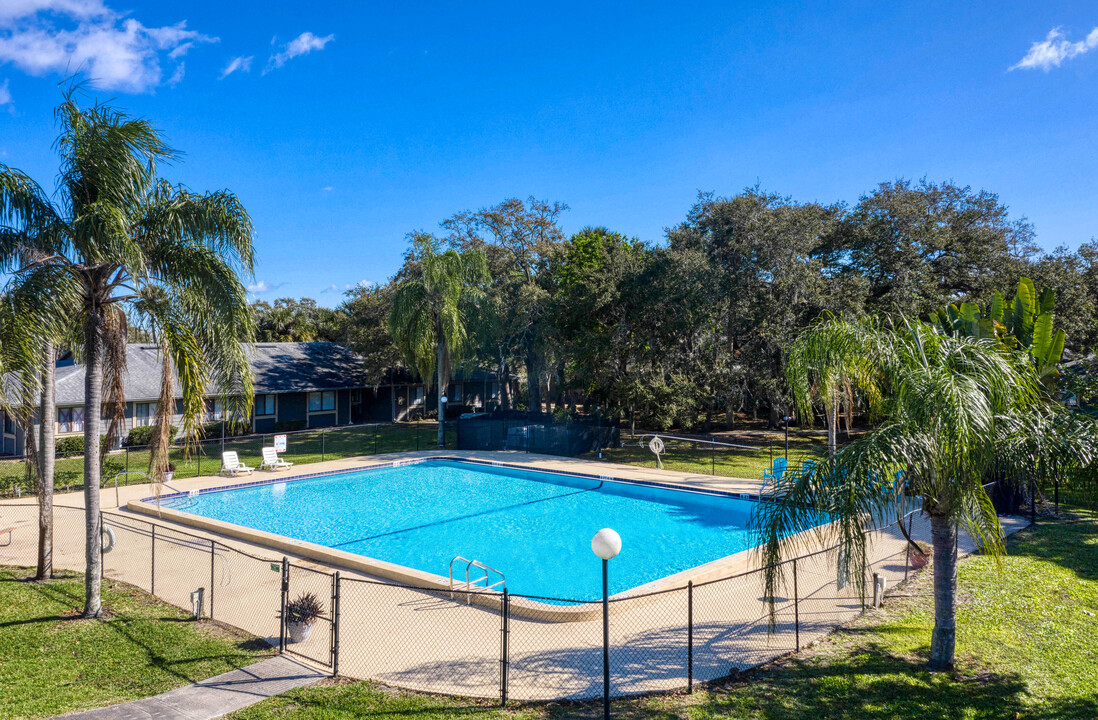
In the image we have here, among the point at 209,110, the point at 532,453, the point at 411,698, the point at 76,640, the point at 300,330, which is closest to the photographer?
the point at 411,698

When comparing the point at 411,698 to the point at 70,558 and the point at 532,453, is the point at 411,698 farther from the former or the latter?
the point at 532,453

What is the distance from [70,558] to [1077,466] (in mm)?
15862

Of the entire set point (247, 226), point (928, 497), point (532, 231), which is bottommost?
point (928, 497)

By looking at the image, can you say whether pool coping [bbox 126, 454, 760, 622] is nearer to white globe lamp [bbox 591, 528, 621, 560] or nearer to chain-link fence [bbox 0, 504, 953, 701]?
chain-link fence [bbox 0, 504, 953, 701]

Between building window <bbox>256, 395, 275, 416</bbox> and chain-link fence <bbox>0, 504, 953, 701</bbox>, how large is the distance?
19.4 meters

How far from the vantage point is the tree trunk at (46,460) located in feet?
32.2

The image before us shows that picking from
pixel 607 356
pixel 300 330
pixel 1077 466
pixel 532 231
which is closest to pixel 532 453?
pixel 607 356

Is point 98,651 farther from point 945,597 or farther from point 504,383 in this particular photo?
point 504,383

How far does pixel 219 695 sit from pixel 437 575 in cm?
508

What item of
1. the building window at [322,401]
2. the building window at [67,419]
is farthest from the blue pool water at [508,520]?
the building window at [322,401]

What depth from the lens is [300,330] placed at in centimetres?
4581

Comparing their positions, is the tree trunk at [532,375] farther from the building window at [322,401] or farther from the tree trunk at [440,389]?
the building window at [322,401]

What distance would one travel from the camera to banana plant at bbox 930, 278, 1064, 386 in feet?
38.0

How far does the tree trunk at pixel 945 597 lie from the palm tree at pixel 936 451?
0.01m
